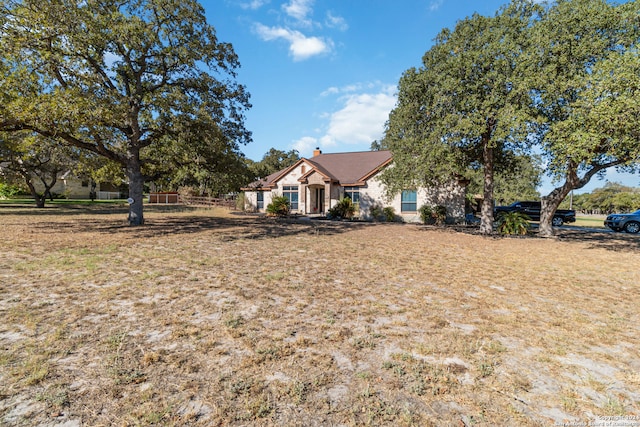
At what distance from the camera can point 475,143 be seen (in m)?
15.6

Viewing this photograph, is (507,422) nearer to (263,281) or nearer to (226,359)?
(226,359)

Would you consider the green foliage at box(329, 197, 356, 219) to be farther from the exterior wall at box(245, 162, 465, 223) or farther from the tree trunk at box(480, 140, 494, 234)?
the tree trunk at box(480, 140, 494, 234)

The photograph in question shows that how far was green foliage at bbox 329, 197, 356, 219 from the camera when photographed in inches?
906

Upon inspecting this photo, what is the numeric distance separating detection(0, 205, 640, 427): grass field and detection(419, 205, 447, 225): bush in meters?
13.3

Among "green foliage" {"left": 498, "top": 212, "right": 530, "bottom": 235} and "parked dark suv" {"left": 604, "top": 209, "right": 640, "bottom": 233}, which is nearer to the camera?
"green foliage" {"left": 498, "top": 212, "right": 530, "bottom": 235}

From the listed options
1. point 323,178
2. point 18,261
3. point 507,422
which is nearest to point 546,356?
point 507,422

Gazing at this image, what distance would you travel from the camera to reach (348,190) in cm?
2456

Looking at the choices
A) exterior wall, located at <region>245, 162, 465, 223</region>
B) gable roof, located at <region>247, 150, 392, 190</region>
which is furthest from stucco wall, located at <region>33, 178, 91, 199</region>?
exterior wall, located at <region>245, 162, 465, 223</region>

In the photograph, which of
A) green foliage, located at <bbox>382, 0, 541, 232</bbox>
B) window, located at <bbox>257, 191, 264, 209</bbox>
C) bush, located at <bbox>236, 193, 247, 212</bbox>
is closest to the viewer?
green foliage, located at <bbox>382, 0, 541, 232</bbox>

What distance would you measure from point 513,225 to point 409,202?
24.4ft

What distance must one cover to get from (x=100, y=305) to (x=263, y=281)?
2719 mm

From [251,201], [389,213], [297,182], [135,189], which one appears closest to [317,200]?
[297,182]

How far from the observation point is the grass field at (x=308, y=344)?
2.50m

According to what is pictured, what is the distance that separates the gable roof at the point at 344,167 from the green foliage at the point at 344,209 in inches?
72.3
